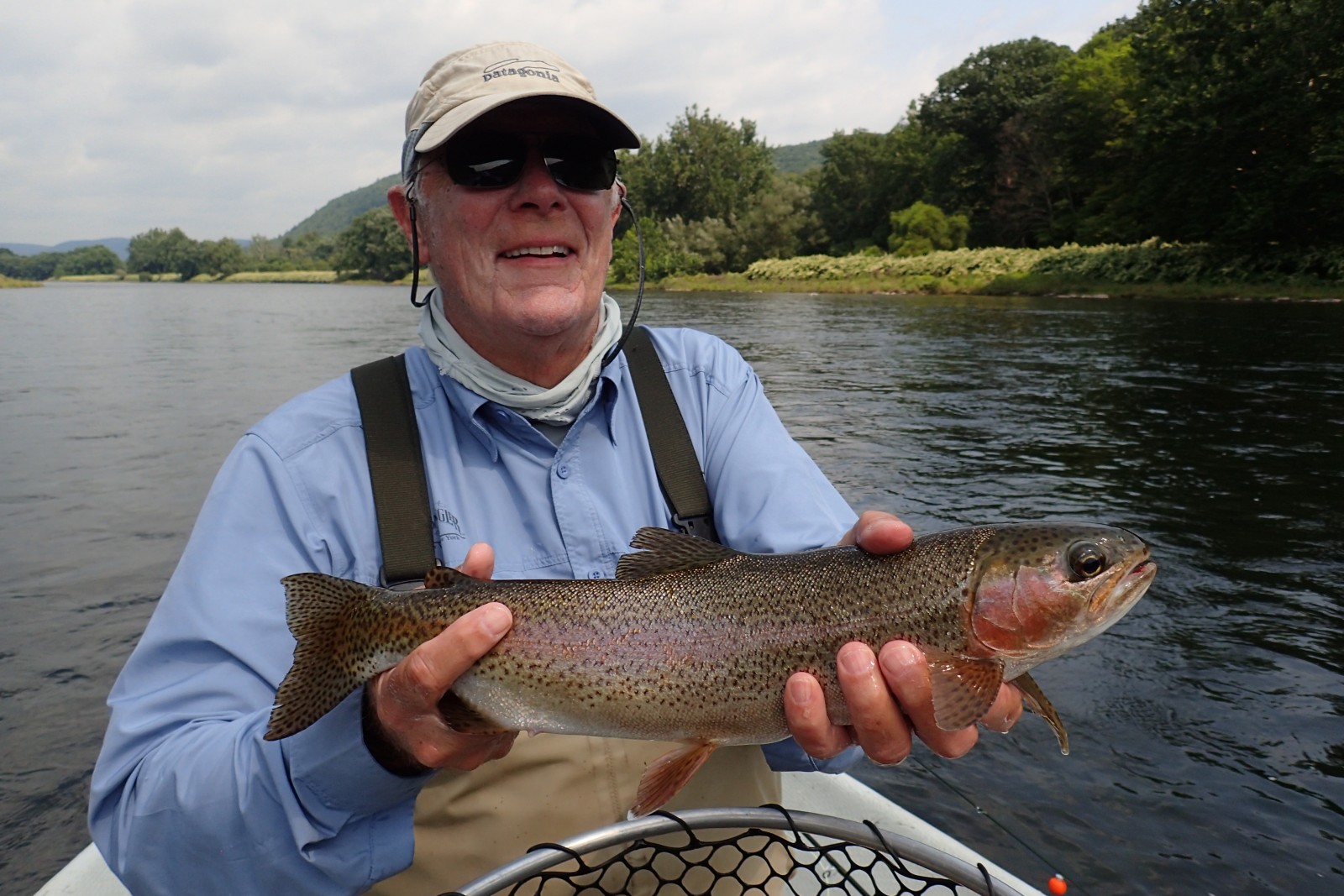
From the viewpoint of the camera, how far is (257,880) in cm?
195

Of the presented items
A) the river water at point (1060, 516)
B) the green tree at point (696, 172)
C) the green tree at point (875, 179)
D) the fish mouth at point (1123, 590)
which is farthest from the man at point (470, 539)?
the green tree at point (696, 172)

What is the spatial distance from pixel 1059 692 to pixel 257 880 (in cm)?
546

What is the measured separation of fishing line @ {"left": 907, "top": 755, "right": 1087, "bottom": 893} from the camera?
452 centimetres

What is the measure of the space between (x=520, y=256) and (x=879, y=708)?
1575mm

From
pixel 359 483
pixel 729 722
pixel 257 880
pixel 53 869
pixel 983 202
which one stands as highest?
pixel 983 202

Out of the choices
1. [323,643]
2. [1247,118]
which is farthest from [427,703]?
[1247,118]

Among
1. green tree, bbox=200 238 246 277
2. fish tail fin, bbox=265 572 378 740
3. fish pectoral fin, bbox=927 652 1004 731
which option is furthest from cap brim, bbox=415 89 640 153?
green tree, bbox=200 238 246 277

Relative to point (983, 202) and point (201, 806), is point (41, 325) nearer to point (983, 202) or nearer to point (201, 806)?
point (201, 806)

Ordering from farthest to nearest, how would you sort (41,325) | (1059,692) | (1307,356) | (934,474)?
(41,325)
(1307,356)
(934,474)
(1059,692)

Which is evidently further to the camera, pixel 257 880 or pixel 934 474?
pixel 934 474

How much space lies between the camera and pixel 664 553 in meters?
2.34

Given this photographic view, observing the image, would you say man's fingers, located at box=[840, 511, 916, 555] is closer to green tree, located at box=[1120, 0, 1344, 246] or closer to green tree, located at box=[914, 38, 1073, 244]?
green tree, located at box=[1120, 0, 1344, 246]

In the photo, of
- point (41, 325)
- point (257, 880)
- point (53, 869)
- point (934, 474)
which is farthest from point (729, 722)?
point (41, 325)

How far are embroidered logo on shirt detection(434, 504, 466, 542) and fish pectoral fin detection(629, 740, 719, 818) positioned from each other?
0.79 metres
